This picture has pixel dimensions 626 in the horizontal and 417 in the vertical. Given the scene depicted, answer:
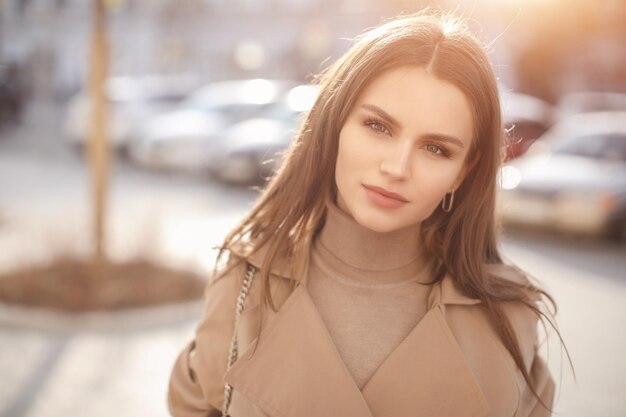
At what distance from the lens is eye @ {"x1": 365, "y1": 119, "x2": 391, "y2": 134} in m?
2.10

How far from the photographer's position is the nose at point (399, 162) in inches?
80.1

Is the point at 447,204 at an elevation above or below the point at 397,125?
below

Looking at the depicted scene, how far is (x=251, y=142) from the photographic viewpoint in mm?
14578

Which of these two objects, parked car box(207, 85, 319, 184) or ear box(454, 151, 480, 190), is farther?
parked car box(207, 85, 319, 184)

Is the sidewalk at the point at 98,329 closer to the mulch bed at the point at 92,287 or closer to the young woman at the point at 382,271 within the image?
the mulch bed at the point at 92,287

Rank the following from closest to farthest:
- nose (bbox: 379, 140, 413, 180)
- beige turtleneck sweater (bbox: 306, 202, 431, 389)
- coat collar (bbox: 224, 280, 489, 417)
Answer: nose (bbox: 379, 140, 413, 180) < coat collar (bbox: 224, 280, 489, 417) < beige turtleneck sweater (bbox: 306, 202, 431, 389)

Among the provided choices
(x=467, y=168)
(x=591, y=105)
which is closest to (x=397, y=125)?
(x=467, y=168)

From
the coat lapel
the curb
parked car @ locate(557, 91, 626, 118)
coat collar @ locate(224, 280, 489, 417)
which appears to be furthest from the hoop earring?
parked car @ locate(557, 91, 626, 118)

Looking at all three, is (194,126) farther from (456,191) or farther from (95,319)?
(456,191)

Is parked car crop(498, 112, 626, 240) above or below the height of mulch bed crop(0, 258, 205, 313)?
above

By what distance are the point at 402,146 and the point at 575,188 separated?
31.1 feet

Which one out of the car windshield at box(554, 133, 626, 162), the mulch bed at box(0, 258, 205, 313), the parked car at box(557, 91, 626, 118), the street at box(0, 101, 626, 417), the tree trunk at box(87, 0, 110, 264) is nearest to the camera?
the street at box(0, 101, 626, 417)

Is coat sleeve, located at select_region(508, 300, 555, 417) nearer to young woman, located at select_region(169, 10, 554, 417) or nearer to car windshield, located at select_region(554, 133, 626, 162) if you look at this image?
young woman, located at select_region(169, 10, 554, 417)

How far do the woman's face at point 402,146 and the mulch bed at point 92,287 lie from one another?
501cm
